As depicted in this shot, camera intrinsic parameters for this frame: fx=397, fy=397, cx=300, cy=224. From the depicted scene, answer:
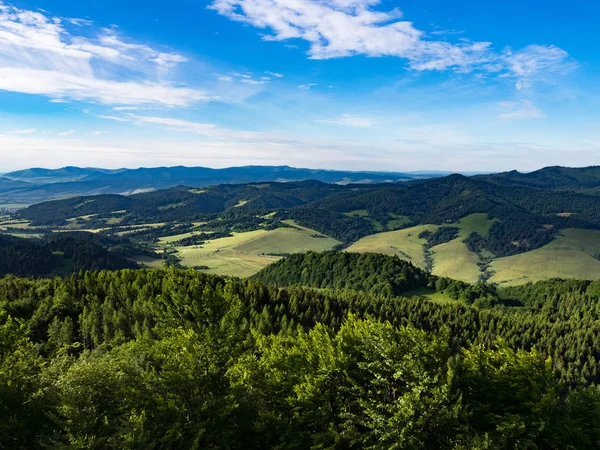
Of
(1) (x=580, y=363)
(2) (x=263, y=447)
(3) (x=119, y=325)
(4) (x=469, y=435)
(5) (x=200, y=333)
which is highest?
(5) (x=200, y=333)

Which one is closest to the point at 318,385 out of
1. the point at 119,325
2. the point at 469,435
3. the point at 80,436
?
the point at 469,435

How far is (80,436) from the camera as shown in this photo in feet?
99.1

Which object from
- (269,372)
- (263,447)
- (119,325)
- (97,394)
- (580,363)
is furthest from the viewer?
(580,363)

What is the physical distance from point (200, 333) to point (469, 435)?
3047 cm

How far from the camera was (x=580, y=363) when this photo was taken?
193 meters

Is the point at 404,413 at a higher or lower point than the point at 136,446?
lower

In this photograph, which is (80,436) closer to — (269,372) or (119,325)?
(269,372)

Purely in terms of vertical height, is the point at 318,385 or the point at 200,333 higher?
the point at 200,333

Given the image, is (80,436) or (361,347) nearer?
(80,436)

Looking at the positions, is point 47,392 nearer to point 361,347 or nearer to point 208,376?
point 208,376

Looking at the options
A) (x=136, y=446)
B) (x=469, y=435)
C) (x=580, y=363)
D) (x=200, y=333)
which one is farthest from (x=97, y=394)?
(x=580, y=363)

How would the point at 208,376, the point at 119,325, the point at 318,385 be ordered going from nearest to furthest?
the point at 208,376 < the point at 318,385 < the point at 119,325

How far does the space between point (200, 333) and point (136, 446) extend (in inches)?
557

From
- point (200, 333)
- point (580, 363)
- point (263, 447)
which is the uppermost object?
point (200, 333)
